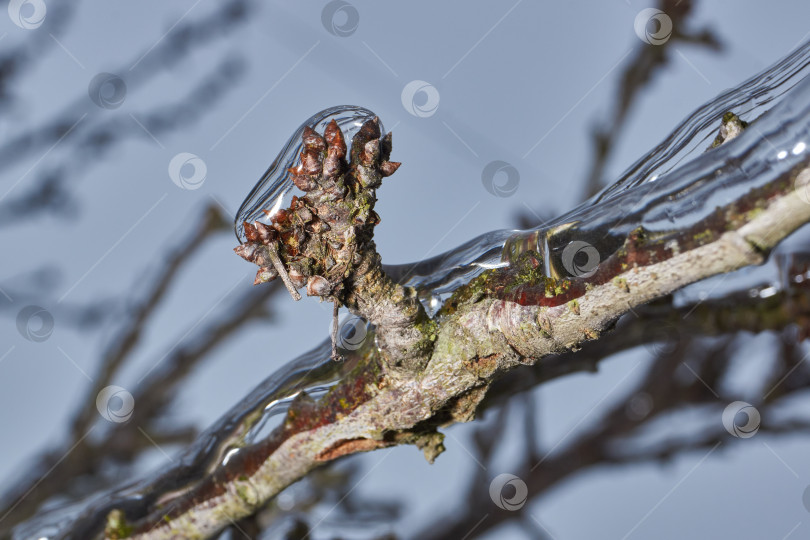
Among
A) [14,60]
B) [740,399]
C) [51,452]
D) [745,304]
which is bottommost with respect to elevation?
[740,399]

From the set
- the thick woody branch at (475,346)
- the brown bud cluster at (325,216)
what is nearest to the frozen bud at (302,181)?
the brown bud cluster at (325,216)

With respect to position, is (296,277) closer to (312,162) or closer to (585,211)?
(312,162)

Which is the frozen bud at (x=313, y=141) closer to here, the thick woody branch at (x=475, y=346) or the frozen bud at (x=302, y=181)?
the frozen bud at (x=302, y=181)

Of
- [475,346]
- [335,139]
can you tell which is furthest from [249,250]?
[475,346]

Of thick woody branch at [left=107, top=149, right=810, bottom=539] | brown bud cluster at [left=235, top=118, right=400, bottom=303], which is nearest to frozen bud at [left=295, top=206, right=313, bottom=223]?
brown bud cluster at [left=235, top=118, right=400, bottom=303]

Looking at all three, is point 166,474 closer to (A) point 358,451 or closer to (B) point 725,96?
(A) point 358,451

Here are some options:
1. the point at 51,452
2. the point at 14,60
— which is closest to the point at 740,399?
the point at 51,452

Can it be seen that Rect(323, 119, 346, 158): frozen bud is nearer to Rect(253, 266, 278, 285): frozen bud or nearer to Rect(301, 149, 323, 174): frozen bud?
Rect(301, 149, 323, 174): frozen bud
